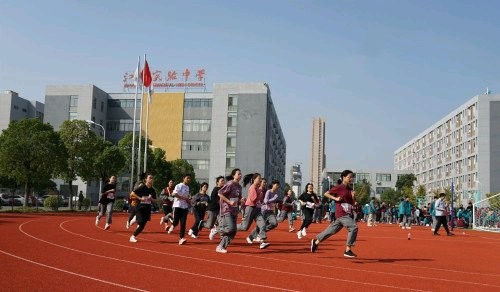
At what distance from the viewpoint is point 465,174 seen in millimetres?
79000

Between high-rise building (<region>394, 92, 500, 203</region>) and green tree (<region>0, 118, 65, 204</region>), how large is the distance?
46.5 m

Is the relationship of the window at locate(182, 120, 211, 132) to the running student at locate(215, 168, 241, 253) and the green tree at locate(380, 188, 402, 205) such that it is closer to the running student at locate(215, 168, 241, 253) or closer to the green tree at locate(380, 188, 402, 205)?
the green tree at locate(380, 188, 402, 205)

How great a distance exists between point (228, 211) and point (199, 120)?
236 feet

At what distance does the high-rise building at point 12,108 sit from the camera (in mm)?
89312

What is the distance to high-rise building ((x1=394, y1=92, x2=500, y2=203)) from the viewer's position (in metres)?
72.1

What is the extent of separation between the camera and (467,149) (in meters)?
78.5

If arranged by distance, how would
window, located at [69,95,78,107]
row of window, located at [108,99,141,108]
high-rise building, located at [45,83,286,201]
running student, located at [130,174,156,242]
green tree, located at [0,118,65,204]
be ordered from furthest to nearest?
row of window, located at [108,99,141,108] < window, located at [69,95,78,107] < high-rise building, located at [45,83,286,201] < green tree, located at [0,118,65,204] < running student, located at [130,174,156,242]

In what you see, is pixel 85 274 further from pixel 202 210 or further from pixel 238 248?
pixel 202 210

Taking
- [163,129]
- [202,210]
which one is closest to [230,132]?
[163,129]

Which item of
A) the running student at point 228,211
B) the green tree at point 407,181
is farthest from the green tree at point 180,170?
the running student at point 228,211

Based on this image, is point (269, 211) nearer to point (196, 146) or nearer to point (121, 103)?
point (196, 146)

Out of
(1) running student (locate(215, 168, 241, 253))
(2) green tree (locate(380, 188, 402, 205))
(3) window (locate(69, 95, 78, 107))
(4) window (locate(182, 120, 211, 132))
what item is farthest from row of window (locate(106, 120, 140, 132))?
(1) running student (locate(215, 168, 241, 253))

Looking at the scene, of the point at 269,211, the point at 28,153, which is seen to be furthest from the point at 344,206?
the point at 28,153

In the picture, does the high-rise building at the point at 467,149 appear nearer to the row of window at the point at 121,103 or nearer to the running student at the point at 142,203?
the row of window at the point at 121,103
